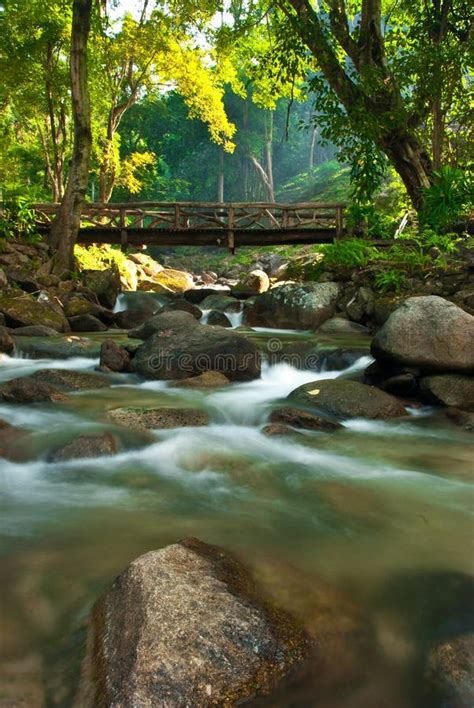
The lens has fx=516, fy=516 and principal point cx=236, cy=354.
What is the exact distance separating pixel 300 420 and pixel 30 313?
7735 millimetres

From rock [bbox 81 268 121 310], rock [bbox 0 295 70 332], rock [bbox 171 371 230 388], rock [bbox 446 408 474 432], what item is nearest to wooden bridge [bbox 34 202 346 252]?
rock [bbox 81 268 121 310]

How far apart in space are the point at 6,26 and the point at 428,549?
2116cm

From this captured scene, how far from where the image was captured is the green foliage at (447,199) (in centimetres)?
1198

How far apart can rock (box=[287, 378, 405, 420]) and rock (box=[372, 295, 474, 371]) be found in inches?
22.9

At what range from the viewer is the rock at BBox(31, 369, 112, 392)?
6691 mm

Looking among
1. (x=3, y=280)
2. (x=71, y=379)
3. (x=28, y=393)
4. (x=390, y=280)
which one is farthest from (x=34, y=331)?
(x=390, y=280)

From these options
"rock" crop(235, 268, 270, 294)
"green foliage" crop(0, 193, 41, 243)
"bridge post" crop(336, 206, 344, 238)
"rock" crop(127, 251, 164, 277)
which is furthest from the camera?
"rock" crop(127, 251, 164, 277)

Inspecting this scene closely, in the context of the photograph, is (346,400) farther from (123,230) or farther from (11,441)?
(123,230)

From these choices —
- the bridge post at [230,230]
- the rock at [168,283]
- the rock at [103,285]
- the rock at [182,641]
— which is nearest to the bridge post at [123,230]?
the rock at [103,285]

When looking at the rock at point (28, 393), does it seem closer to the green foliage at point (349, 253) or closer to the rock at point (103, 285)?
the green foliage at point (349, 253)

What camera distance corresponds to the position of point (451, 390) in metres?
6.07

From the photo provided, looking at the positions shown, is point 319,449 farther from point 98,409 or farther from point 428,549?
point 98,409

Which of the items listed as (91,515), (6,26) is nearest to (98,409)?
(91,515)

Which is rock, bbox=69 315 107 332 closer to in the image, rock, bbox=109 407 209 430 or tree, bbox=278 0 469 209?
rock, bbox=109 407 209 430
